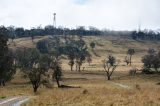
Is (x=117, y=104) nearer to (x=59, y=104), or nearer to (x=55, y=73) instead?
(x=59, y=104)

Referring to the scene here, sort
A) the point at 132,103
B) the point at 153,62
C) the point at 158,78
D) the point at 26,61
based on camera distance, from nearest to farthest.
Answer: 1. the point at 132,103
2. the point at 158,78
3. the point at 153,62
4. the point at 26,61

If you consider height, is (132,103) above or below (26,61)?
above

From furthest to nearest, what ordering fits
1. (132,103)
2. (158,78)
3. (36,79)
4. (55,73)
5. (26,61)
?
(26,61)
(158,78)
(55,73)
(36,79)
(132,103)

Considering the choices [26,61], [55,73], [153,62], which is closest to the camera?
[55,73]

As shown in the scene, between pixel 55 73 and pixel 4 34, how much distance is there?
93.4 feet

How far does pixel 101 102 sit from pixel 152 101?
486 cm

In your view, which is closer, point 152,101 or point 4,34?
point 152,101

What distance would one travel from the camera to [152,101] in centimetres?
3150

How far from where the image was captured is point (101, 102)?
34219mm

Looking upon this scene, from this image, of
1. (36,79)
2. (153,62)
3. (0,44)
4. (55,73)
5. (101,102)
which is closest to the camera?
(101,102)

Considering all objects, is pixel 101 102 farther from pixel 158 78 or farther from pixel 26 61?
pixel 26 61

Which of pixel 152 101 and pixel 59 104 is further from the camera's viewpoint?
pixel 59 104

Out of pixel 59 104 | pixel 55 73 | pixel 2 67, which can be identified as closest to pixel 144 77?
pixel 55 73

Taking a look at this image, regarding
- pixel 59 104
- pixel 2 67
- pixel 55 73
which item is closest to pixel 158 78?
pixel 55 73
